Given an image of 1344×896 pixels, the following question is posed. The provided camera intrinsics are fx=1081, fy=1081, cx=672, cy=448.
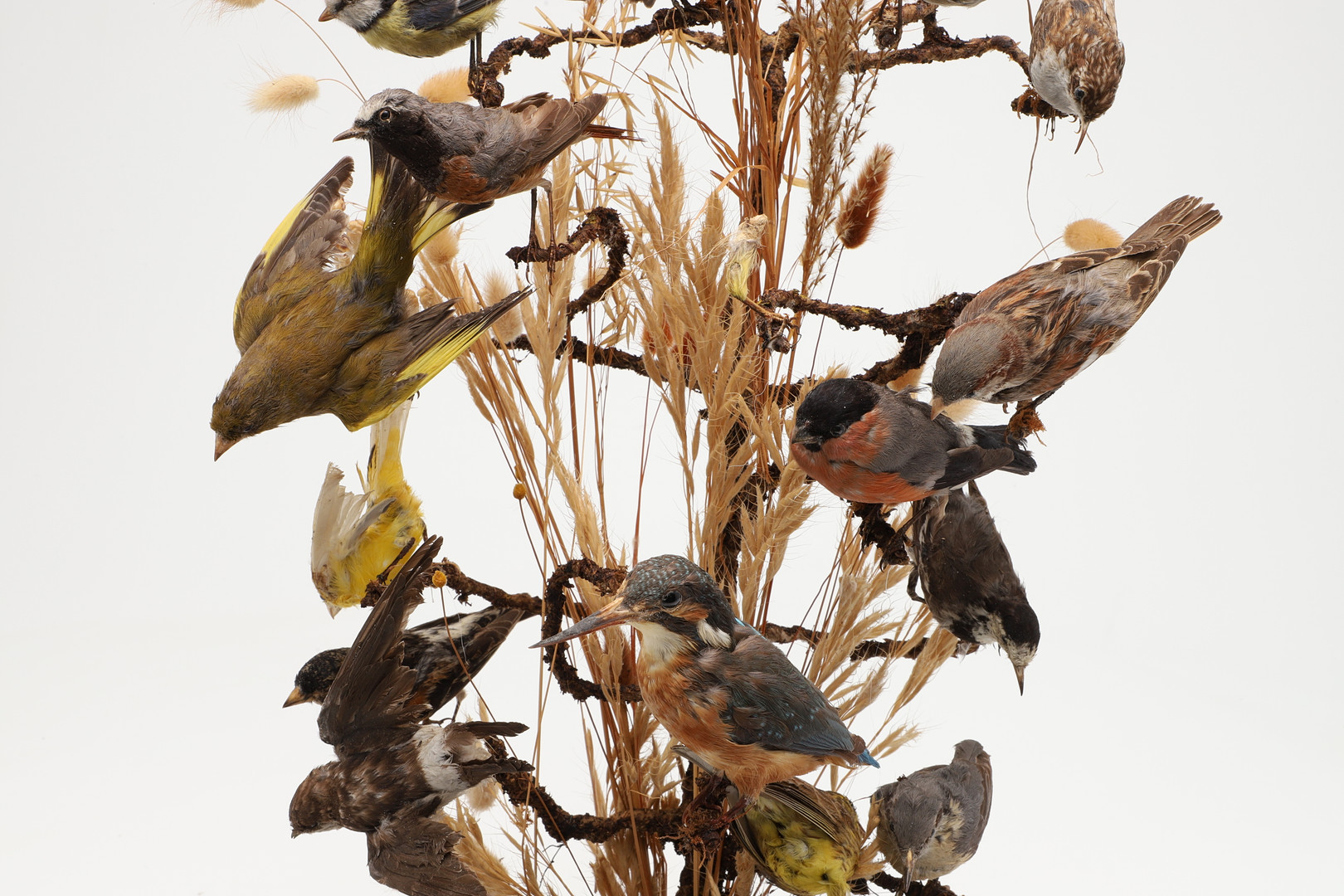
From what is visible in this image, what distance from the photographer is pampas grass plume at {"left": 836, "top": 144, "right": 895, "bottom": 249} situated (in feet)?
4.44

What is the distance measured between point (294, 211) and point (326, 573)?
51 centimetres

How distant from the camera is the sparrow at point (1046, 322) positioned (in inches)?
44.9

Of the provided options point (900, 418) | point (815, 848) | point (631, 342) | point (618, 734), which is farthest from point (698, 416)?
point (815, 848)

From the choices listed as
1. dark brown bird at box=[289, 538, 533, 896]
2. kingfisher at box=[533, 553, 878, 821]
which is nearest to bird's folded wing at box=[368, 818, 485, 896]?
dark brown bird at box=[289, 538, 533, 896]

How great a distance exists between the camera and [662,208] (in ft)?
4.40

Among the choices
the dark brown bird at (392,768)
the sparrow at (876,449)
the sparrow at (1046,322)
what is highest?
the sparrow at (1046,322)

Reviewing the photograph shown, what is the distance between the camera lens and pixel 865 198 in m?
1.36

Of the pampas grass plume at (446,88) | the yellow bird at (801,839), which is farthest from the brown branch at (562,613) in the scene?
the pampas grass plume at (446,88)

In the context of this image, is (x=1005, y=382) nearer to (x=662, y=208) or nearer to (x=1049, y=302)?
(x=1049, y=302)

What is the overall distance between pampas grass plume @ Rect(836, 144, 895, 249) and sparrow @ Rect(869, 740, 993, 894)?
2.36ft

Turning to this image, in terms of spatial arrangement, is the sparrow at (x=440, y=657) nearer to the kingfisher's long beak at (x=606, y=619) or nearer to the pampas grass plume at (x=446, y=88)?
the kingfisher's long beak at (x=606, y=619)

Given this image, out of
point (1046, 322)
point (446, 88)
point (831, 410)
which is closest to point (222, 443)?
point (446, 88)

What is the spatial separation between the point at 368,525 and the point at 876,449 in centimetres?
77

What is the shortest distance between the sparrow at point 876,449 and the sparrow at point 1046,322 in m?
0.05
